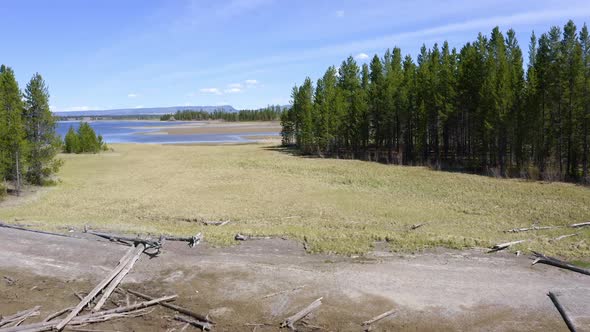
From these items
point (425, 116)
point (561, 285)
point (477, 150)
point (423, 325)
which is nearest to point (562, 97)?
point (477, 150)

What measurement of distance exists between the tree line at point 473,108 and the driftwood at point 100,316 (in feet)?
109

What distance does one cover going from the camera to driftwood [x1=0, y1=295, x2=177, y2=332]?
1027 cm

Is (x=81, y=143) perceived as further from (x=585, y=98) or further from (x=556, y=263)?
(x=556, y=263)

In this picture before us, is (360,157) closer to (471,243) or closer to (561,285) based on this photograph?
(471,243)

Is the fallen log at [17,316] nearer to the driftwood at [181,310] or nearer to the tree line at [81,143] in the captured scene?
the driftwood at [181,310]

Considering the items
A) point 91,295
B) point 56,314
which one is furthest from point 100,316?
point 91,295

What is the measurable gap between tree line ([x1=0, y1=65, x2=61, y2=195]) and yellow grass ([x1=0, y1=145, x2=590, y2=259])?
2.37 metres

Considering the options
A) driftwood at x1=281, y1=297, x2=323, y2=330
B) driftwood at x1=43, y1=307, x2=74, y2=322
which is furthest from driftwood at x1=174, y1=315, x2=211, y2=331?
driftwood at x1=43, y1=307, x2=74, y2=322

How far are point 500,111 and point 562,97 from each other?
4936 millimetres

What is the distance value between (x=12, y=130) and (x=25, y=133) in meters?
2.17

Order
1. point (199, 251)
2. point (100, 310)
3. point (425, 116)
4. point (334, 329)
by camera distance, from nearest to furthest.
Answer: point (334, 329) → point (100, 310) → point (199, 251) → point (425, 116)

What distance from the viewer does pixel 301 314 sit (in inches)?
431

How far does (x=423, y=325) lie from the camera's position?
10.5 m

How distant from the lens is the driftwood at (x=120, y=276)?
38.8 feet
